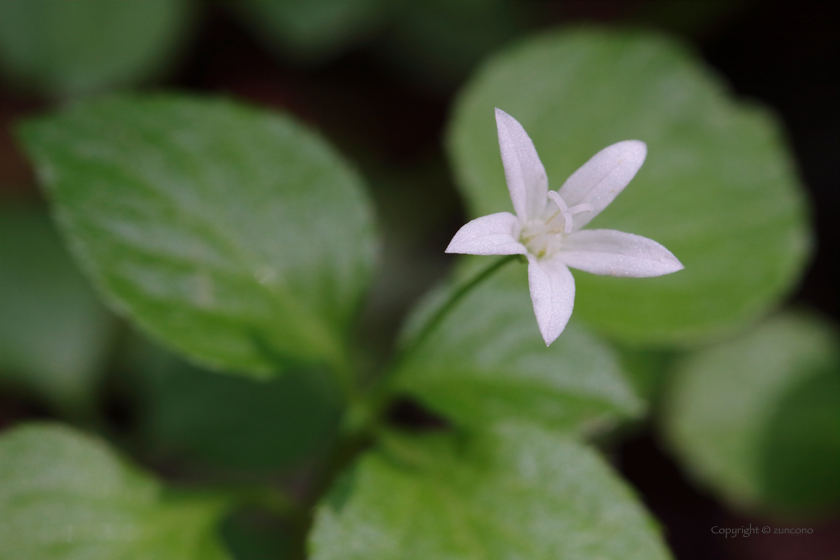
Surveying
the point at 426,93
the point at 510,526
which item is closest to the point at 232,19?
the point at 426,93

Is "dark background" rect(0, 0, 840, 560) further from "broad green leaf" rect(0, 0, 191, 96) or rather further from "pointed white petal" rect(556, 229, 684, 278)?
"pointed white petal" rect(556, 229, 684, 278)

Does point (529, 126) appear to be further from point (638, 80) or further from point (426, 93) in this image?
point (426, 93)

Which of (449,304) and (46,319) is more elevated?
(449,304)

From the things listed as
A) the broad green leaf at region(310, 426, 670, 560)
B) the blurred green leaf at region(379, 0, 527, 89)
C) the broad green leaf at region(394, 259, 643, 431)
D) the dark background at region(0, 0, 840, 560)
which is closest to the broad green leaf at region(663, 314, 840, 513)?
the dark background at region(0, 0, 840, 560)

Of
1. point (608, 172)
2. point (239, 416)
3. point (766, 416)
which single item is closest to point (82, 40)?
point (239, 416)

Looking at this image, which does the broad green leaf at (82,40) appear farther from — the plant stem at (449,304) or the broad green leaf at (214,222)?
the plant stem at (449,304)

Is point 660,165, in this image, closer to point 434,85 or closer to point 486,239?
point 486,239

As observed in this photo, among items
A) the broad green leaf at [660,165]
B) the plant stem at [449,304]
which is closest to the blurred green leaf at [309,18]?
the broad green leaf at [660,165]

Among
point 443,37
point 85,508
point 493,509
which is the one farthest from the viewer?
point 443,37
